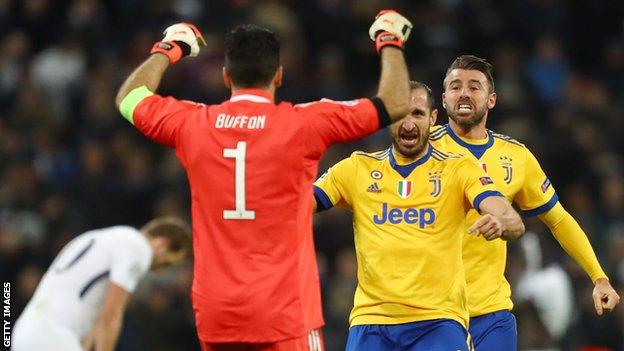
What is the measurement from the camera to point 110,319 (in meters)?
7.54

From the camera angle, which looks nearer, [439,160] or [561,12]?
[439,160]

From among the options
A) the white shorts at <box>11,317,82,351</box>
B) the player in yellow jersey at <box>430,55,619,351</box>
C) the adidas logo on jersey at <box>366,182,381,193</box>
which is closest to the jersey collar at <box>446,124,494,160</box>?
the player in yellow jersey at <box>430,55,619,351</box>

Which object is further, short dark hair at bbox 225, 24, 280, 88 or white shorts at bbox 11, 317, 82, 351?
white shorts at bbox 11, 317, 82, 351

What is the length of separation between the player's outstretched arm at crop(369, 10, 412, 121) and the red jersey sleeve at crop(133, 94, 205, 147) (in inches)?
34.3

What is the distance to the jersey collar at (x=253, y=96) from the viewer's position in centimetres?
582

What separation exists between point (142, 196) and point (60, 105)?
2.07 m

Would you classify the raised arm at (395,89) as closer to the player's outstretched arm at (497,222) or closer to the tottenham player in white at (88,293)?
the player's outstretched arm at (497,222)

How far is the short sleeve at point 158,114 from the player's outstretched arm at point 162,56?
0.09 metres

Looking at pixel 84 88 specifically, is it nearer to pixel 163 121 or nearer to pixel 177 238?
pixel 177 238

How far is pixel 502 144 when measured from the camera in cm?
791

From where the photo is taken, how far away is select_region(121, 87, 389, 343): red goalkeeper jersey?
571cm

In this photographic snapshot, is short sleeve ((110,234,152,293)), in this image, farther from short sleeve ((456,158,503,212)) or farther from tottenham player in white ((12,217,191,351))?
short sleeve ((456,158,503,212))

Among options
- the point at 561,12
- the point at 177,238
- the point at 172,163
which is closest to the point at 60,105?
the point at 172,163

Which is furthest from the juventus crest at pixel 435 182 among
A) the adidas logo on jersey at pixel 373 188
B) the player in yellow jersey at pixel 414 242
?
the adidas logo on jersey at pixel 373 188
